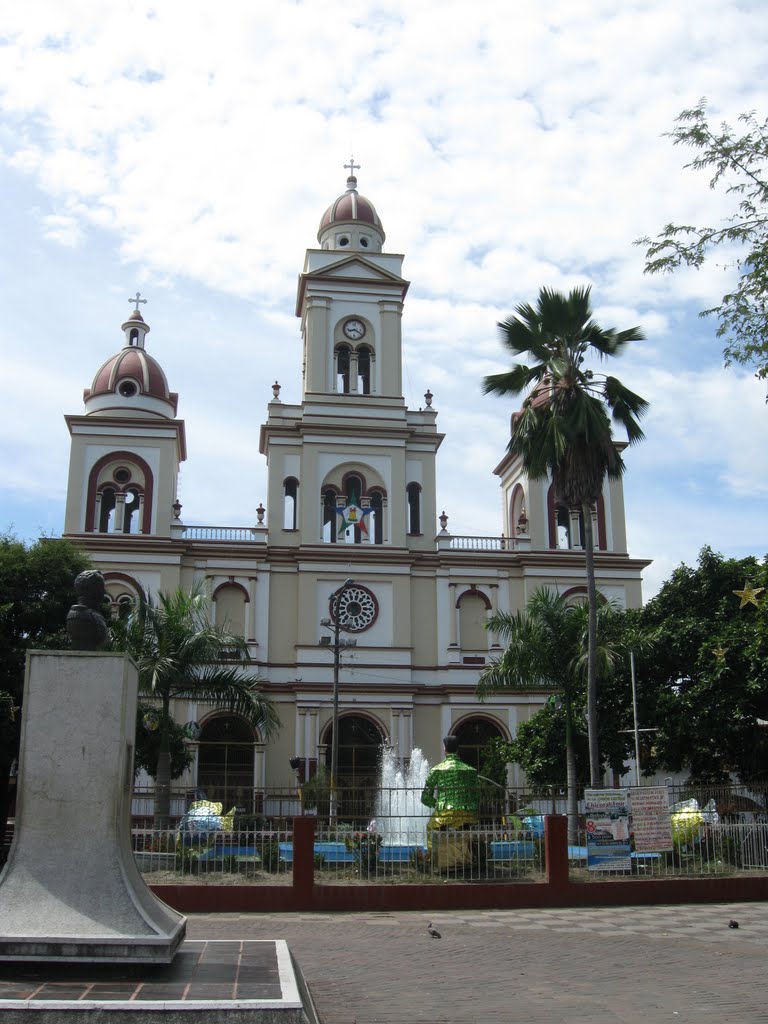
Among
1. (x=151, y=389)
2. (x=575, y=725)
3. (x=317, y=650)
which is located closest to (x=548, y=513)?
(x=317, y=650)

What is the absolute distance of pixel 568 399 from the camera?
21.8 metres

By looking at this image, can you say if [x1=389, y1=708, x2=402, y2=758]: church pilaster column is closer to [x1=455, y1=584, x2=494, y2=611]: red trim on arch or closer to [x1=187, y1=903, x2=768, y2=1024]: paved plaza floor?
[x1=455, y1=584, x2=494, y2=611]: red trim on arch

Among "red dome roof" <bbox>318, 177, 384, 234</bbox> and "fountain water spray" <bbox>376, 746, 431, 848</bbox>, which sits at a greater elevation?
"red dome roof" <bbox>318, 177, 384, 234</bbox>

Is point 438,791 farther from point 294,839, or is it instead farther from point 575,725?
point 575,725

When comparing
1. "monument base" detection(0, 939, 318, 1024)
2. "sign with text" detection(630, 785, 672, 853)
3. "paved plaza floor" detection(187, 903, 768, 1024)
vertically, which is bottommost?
"paved plaza floor" detection(187, 903, 768, 1024)

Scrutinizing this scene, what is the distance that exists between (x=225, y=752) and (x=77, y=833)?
27406 millimetres

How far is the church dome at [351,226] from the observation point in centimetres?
4219

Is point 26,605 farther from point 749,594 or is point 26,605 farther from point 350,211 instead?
point 350,211

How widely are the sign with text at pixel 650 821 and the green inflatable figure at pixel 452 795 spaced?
2536mm

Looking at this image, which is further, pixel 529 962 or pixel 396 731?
pixel 396 731

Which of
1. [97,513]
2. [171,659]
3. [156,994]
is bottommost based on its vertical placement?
[156,994]

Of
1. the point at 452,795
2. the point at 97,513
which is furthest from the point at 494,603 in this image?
the point at 452,795

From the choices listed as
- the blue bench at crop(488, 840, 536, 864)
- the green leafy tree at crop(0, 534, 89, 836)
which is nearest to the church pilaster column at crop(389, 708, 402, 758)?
the green leafy tree at crop(0, 534, 89, 836)

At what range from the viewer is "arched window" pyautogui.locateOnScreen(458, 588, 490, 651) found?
37.8 metres
